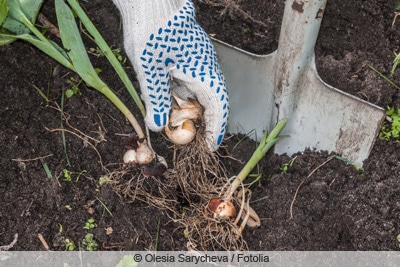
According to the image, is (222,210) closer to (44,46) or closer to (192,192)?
(192,192)

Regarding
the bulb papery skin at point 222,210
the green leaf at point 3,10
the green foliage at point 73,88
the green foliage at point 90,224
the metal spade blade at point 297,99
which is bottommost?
the green foliage at point 90,224

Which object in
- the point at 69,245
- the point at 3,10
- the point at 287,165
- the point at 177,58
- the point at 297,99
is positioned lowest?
the point at 69,245

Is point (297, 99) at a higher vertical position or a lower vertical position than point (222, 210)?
higher

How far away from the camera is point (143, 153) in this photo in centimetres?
167

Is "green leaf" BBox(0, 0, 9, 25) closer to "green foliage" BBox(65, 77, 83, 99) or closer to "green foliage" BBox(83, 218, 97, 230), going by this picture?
"green foliage" BBox(65, 77, 83, 99)

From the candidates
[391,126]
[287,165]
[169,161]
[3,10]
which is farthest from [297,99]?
[3,10]

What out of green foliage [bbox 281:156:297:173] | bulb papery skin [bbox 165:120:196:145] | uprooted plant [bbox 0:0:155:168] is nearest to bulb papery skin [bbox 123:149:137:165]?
uprooted plant [bbox 0:0:155:168]

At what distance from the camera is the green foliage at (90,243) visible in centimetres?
155

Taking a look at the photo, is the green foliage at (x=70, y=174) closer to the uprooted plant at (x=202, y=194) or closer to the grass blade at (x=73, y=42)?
the uprooted plant at (x=202, y=194)

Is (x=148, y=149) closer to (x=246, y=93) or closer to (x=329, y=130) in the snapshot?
(x=246, y=93)

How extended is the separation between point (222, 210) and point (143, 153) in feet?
0.85

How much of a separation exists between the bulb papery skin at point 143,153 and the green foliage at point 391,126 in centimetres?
63

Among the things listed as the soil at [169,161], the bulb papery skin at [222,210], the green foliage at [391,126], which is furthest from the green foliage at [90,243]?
the green foliage at [391,126]

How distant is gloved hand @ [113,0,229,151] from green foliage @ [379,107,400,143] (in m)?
0.45
